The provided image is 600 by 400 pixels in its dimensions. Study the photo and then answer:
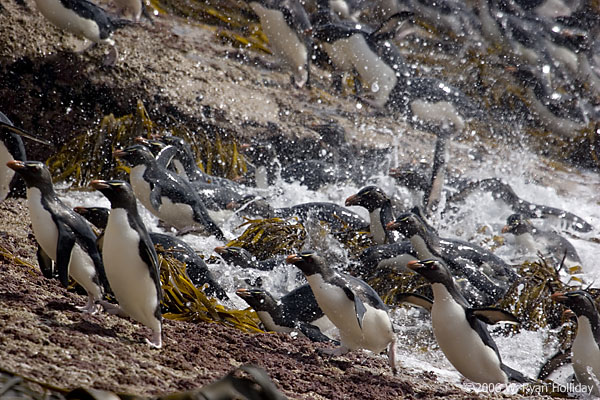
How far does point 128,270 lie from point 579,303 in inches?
97.8

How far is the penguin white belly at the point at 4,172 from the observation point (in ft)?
14.9

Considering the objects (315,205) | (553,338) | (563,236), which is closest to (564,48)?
(563,236)

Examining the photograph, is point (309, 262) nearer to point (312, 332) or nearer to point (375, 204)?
point (312, 332)

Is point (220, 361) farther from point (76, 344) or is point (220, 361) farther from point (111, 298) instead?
point (111, 298)

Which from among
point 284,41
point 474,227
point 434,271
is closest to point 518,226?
point 474,227

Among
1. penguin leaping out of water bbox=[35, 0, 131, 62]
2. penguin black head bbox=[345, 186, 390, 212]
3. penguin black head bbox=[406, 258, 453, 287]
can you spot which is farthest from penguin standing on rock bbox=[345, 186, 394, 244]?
penguin leaping out of water bbox=[35, 0, 131, 62]

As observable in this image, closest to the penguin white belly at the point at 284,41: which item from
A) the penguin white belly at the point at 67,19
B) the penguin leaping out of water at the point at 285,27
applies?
the penguin leaping out of water at the point at 285,27

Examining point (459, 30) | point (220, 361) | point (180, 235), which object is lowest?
point (180, 235)

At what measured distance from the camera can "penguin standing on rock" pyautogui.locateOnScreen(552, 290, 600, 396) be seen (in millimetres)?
4129

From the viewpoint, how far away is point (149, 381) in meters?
2.81

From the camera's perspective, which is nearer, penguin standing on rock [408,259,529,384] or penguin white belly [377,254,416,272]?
penguin standing on rock [408,259,529,384]

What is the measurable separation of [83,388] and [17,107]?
5223 millimetres

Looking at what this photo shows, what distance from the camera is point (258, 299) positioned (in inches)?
171

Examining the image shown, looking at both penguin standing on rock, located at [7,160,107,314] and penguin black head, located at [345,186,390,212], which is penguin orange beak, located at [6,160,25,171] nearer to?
penguin standing on rock, located at [7,160,107,314]
